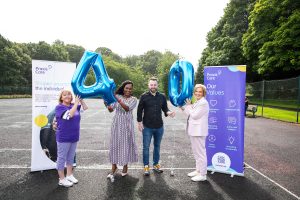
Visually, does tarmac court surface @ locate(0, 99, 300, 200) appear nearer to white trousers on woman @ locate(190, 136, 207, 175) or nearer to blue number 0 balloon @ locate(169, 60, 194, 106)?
white trousers on woman @ locate(190, 136, 207, 175)

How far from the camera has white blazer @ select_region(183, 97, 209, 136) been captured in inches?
212

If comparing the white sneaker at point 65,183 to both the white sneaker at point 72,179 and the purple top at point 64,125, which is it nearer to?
the white sneaker at point 72,179

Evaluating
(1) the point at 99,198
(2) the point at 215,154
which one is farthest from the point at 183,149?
(1) the point at 99,198

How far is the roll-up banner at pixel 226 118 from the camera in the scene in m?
5.80

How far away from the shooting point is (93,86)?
5188 mm

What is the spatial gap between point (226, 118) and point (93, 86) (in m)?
2.88

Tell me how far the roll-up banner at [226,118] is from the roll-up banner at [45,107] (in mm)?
3195

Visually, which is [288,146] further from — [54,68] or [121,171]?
[54,68]

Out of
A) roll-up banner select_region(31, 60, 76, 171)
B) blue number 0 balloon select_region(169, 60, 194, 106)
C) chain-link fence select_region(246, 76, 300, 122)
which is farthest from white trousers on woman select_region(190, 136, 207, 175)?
chain-link fence select_region(246, 76, 300, 122)

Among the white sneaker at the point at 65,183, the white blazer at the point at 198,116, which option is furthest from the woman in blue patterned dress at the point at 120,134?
the white blazer at the point at 198,116

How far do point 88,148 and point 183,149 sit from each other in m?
2.88

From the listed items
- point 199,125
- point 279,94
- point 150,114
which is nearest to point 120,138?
point 150,114

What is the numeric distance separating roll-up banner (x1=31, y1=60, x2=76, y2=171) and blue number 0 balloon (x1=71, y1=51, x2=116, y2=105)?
38.4 inches

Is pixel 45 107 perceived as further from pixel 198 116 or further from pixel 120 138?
pixel 198 116
